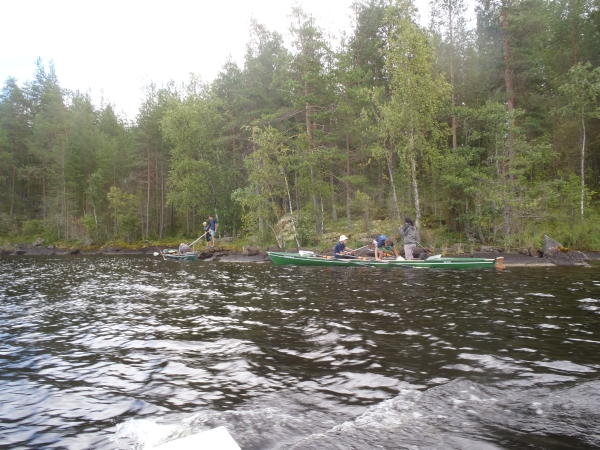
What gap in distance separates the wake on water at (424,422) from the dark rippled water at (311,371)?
0.07ft

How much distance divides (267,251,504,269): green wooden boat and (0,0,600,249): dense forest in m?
5.97

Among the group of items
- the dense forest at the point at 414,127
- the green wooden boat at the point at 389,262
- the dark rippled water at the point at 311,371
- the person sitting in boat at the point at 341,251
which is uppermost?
the dense forest at the point at 414,127

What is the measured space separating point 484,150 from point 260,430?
26.1m

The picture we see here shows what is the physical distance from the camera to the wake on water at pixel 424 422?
12.5 ft

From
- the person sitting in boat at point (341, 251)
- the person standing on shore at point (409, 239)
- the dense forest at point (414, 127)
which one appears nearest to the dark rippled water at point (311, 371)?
the person standing on shore at point (409, 239)

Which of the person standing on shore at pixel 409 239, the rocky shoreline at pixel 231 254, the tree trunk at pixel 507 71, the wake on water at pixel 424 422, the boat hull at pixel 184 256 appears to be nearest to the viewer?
the wake on water at pixel 424 422

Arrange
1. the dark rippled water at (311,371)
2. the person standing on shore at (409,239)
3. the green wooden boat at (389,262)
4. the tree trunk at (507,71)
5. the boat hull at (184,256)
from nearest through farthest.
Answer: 1. the dark rippled water at (311,371)
2. the green wooden boat at (389,262)
3. the person standing on shore at (409,239)
4. the tree trunk at (507,71)
5. the boat hull at (184,256)

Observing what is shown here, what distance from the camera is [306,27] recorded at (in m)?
28.0

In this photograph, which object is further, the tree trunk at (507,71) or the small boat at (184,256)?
the small boat at (184,256)

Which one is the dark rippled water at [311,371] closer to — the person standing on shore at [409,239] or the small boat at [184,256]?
the person standing on shore at [409,239]

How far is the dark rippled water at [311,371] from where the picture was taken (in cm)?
413

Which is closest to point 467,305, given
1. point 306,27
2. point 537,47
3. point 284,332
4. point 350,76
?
point 284,332

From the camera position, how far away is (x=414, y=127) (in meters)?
25.6

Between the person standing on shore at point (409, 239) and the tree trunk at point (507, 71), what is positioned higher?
the tree trunk at point (507, 71)
